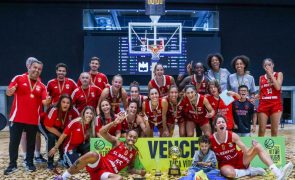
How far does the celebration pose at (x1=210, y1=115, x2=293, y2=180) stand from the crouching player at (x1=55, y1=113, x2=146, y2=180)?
1.09 meters

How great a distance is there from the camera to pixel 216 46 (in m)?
14.7

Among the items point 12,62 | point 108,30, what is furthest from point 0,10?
point 108,30

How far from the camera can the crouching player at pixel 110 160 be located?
418 cm

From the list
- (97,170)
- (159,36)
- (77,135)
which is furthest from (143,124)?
(159,36)

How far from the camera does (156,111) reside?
562 centimetres

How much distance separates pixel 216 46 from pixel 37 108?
10.6 meters

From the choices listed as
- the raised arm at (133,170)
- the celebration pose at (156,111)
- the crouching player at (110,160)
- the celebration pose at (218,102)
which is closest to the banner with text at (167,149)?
the raised arm at (133,170)

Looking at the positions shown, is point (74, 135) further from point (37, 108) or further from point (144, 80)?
point (144, 80)

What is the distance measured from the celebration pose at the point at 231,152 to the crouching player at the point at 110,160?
3.56ft

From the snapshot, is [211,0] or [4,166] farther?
[211,0]

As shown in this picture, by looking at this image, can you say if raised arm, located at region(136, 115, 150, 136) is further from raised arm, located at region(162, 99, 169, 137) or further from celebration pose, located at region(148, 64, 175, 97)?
celebration pose, located at region(148, 64, 175, 97)

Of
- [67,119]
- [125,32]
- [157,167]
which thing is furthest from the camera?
[125,32]

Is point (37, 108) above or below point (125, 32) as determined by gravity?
below

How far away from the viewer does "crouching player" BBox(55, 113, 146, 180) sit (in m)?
4.18
